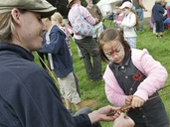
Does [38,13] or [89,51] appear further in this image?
[89,51]

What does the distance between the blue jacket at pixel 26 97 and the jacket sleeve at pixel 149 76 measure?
1.06m

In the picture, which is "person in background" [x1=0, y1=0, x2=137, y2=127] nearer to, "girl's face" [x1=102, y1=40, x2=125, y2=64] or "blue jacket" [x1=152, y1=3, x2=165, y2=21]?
"girl's face" [x1=102, y1=40, x2=125, y2=64]

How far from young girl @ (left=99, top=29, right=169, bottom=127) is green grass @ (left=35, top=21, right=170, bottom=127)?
1.58 metres

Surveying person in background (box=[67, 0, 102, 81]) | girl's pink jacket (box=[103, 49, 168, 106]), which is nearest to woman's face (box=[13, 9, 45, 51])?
girl's pink jacket (box=[103, 49, 168, 106])

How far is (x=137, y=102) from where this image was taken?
2.06 metres

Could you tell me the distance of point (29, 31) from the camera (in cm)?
132

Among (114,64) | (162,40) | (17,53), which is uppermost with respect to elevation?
(17,53)

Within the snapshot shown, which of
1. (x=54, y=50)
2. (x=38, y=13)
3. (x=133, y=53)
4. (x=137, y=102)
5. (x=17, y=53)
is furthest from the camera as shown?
(x=54, y=50)

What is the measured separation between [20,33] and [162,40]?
718cm

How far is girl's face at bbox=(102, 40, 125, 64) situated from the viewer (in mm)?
2330

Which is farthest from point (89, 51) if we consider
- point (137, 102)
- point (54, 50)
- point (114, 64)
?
point (137, 102)

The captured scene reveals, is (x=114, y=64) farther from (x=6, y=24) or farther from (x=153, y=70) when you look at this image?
(x=6, y=24)

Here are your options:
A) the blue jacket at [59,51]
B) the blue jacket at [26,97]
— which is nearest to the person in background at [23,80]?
the blue jacket at [26,97]

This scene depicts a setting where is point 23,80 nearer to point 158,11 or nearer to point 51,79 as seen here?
point 51,79
